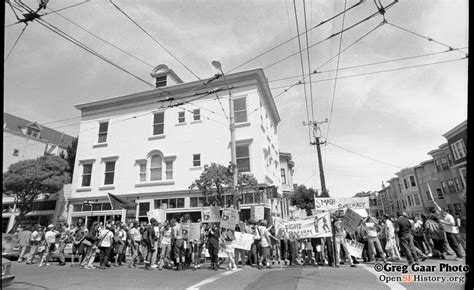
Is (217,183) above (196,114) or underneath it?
underneath

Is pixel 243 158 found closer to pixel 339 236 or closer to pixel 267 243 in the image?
pixel 267 243

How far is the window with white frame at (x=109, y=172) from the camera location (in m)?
22.7

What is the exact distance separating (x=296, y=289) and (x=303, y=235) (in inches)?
198

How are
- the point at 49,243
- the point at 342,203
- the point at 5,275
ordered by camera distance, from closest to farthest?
the point at 5,275 < the point at 49,243 < the point at 342,203

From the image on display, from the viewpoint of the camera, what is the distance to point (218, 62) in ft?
44.3

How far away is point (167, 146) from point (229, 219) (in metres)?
11.8

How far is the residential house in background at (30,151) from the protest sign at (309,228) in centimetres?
2013

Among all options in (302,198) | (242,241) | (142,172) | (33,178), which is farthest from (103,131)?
(302,198)

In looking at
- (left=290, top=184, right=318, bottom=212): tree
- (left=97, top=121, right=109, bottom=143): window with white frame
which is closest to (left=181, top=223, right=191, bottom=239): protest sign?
(left=97, top=121, right=109, bottom=143): window with white frame

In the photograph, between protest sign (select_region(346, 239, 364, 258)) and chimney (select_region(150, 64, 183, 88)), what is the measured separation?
18.9 metres

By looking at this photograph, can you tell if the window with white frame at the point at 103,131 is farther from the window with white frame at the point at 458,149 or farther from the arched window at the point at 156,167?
the window with white frame at the point at 458,149

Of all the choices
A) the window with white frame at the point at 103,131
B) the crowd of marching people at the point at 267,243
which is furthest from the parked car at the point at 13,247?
the window with white frame at the point at 103,131

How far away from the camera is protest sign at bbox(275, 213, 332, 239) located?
11133 millimetres

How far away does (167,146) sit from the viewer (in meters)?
21.8
